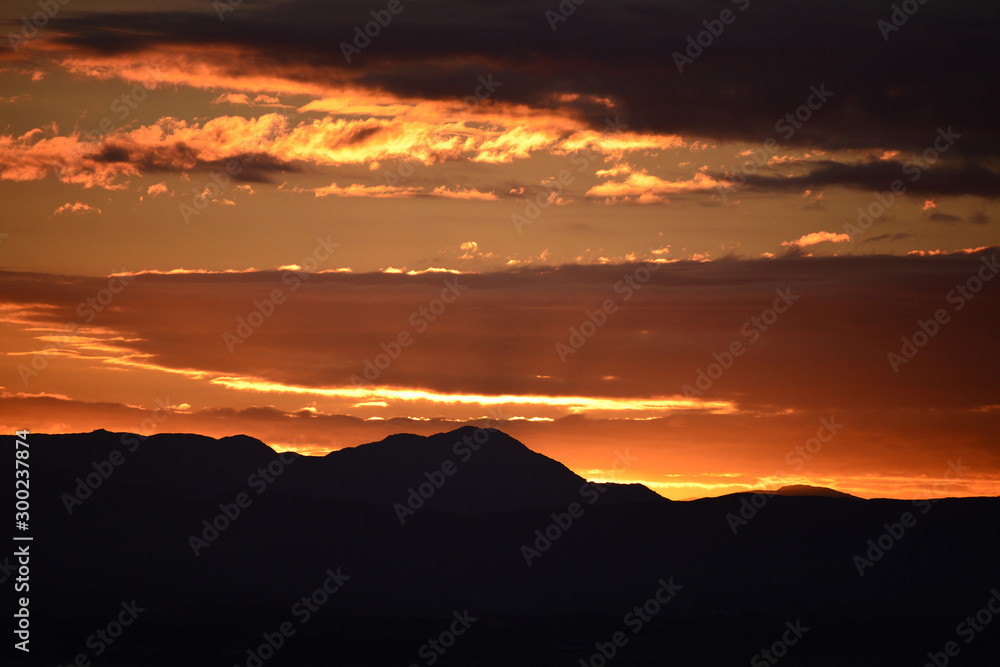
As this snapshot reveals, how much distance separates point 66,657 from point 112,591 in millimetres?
112249


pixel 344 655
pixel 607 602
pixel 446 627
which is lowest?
pixel 607 602

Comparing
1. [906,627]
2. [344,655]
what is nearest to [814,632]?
[906,627]

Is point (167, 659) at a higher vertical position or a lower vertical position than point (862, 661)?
lower

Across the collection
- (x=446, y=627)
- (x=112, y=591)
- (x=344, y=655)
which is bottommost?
(x=112, y=591)

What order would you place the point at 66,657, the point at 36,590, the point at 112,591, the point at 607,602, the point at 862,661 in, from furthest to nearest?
1. the point at 607,602
2. the point at 112,591
3. the point at 36,590
4. the point at 862,661
5. the point at 66,657

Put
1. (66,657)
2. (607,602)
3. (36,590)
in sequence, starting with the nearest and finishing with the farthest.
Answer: (66,657) < (36,590) < (607,602)

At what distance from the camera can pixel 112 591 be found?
182 m

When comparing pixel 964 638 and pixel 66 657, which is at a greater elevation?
pixel 964 638

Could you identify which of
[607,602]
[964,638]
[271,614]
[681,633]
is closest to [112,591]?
[271,614]

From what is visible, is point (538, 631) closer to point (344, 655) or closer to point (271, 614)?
point (271, 614)

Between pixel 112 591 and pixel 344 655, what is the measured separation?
116m

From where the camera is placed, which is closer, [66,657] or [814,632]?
[66,657]

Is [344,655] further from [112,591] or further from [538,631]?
[112,591]

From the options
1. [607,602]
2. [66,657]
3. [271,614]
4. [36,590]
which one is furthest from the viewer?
[607,602]
